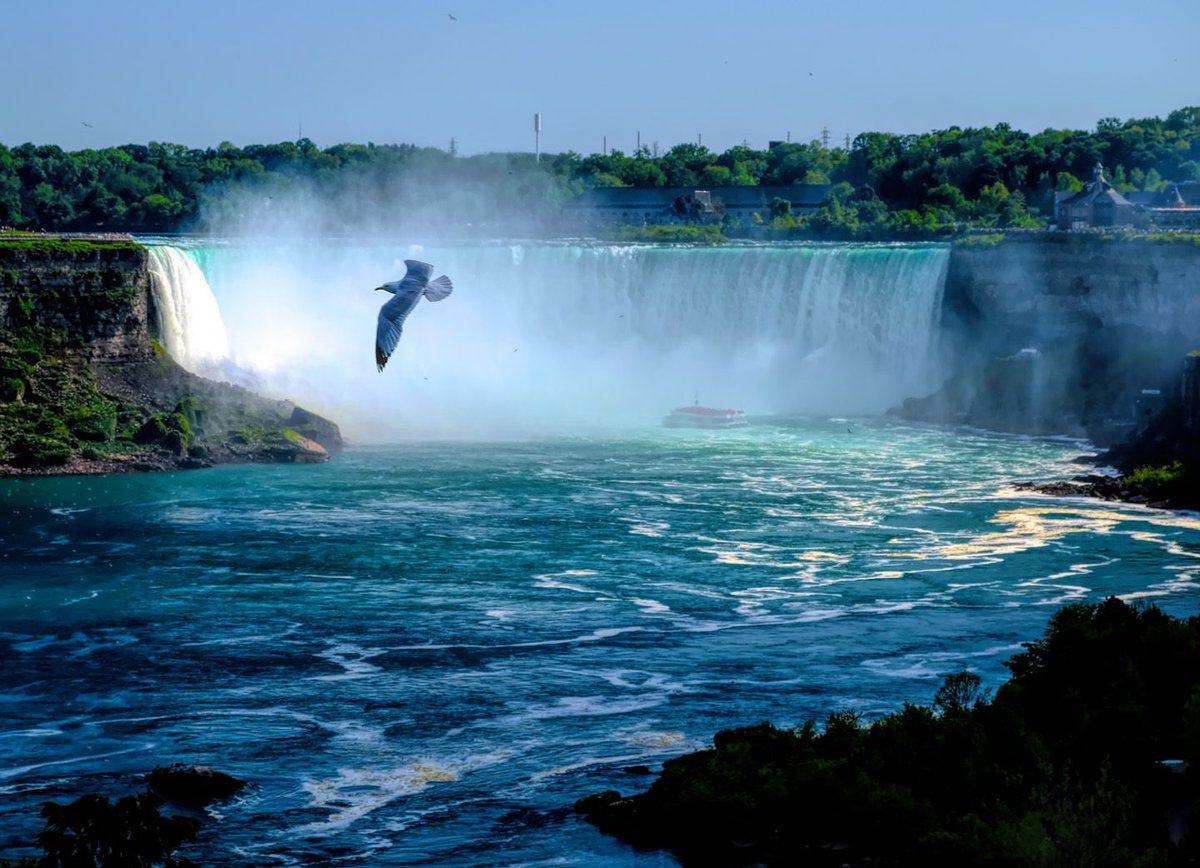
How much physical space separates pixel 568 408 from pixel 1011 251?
55.0 ft

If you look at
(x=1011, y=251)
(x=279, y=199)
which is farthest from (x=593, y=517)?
(x=279, y=199)

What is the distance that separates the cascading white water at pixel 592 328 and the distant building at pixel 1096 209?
32.1ft

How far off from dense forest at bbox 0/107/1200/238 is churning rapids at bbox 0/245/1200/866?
93.6 feet

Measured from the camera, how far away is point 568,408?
6481 centimetres

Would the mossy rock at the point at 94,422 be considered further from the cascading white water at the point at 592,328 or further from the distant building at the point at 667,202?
the distant building at the point at 667,202

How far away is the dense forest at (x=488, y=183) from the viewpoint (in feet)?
325

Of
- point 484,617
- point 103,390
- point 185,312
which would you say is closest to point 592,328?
point 185,312

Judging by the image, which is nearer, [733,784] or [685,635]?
[733,784]

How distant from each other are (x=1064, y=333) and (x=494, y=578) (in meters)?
32.3

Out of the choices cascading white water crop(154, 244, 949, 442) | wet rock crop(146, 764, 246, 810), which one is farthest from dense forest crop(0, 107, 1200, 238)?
wet rock crop(146, 764, 246, 810)

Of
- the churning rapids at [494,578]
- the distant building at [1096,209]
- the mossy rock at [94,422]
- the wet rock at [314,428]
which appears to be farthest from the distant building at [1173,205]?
the mossy rock at [94,422]

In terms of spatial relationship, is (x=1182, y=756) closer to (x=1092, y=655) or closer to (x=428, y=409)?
(x=1092, y=655)

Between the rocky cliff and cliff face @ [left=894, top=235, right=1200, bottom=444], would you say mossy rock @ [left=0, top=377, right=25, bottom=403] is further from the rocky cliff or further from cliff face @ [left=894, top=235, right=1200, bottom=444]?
cliff face @ [left=894, top=235, right=1200, bottom=444]

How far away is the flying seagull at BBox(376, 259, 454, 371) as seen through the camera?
20.8 m
